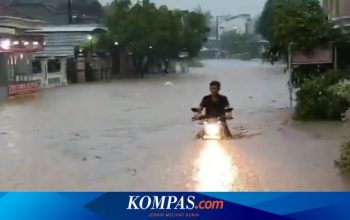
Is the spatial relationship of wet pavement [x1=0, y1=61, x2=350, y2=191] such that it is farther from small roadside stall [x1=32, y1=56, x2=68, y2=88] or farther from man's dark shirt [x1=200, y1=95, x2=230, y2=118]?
small roadside stall [x1=32, y1=56, x2=68, y2=88]

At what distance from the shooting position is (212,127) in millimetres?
6309

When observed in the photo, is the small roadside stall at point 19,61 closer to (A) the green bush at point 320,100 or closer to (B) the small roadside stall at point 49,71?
(B) the small roadside stall at point 49,71

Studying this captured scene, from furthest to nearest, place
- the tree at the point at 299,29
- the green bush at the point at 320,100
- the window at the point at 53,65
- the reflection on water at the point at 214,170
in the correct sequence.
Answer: the window at the point at 53,65, the tree at the point at 299,29, the green bush at the point at 320,100, the reflection on water at the point at 214,170

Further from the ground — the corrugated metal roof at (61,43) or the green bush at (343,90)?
the corrugated metal roof at (61,43)

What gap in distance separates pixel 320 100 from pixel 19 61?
10129 mm

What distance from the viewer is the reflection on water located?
450 centimetres

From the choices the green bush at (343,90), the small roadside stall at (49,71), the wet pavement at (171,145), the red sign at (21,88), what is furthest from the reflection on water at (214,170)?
the small roadside stall at (49,71)

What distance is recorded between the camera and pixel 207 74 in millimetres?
6242

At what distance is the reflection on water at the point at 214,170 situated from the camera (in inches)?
177

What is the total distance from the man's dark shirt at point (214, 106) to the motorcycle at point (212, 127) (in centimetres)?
8

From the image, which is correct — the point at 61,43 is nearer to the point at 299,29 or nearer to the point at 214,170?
the point at 299,29

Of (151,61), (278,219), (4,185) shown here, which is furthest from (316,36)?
(278,219)

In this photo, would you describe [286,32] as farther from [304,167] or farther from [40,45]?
[40,45]

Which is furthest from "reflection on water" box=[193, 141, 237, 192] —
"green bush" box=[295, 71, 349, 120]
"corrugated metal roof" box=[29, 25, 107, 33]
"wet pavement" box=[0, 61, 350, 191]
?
"corrugated metal roof" box=[29, 25, 107, 33]
